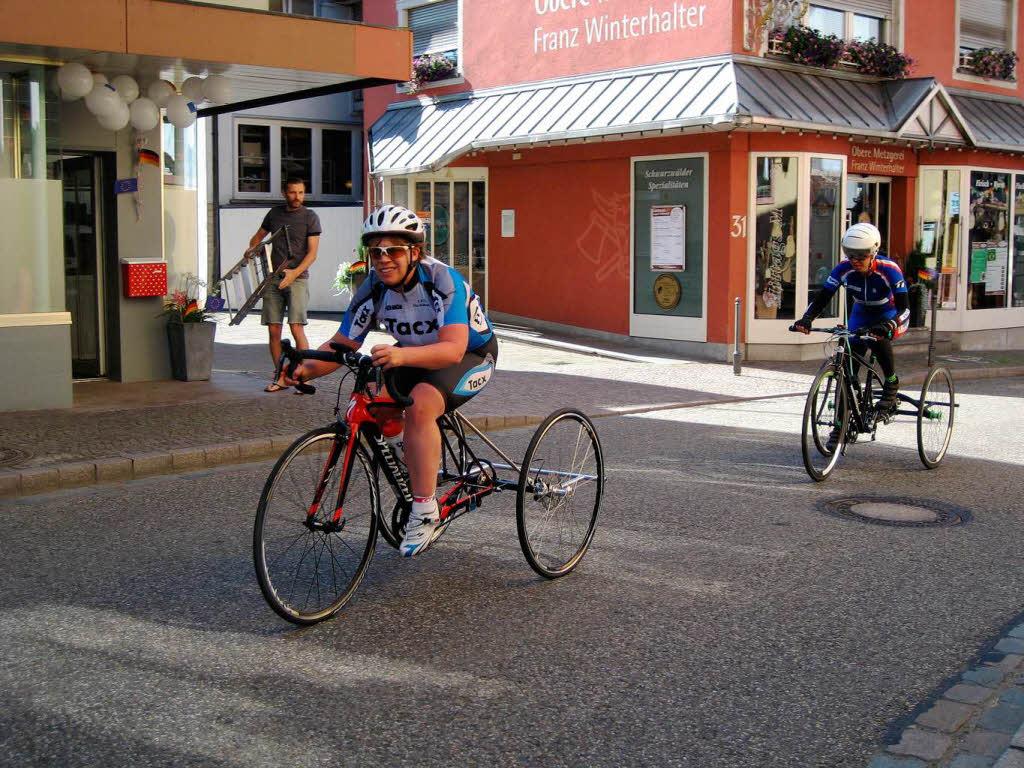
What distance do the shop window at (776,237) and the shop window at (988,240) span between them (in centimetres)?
456

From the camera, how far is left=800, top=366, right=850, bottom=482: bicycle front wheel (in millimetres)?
8375

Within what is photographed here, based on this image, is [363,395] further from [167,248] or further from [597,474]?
[167,248]

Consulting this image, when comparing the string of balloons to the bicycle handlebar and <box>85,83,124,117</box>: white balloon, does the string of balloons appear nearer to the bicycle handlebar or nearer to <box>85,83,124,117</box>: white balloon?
<box>85,83,124,117</box>: white balloon

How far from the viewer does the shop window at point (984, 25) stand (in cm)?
2073

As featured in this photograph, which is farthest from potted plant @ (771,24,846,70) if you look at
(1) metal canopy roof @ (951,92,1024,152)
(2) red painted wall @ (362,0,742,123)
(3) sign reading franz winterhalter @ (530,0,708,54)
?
(1) metal canopy roof @ (951,92,1024,152)

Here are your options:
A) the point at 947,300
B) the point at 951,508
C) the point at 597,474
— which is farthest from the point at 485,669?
the point at 947,300

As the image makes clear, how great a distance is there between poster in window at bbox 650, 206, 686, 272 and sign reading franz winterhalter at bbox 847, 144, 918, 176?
9.60ft

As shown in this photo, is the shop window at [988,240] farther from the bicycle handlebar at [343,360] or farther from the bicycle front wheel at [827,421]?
the bicycle handlebar at [343,360]

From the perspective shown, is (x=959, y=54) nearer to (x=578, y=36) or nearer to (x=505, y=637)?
(x=578, y=36)

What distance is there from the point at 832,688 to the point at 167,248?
11.9 meters

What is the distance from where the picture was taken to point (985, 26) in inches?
834

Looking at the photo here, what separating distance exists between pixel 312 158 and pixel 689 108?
44.6 feet

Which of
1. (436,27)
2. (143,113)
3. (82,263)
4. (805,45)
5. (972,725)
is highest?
(436,27)

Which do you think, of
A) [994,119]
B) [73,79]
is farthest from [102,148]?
[994,119]
